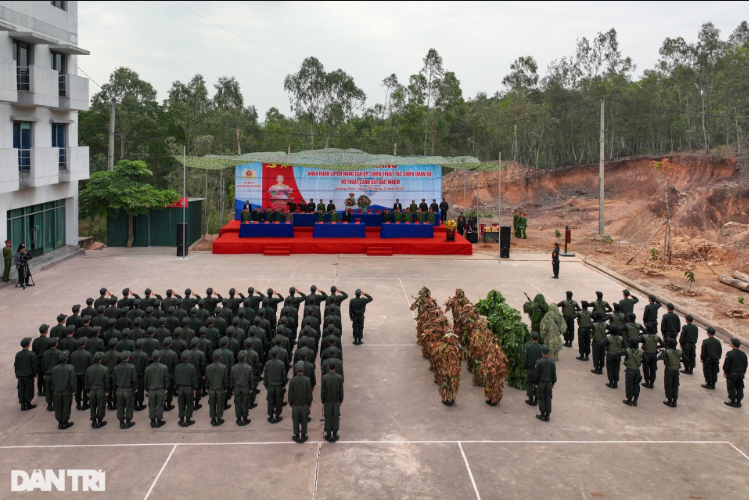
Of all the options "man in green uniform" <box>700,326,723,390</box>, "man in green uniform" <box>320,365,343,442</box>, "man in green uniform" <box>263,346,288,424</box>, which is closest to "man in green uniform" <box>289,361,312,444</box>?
"man in green uniform" <box>320,365,343,442</box>

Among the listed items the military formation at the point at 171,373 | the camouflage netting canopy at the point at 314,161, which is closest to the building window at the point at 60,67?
A: the camouflage netting canopy at the point at 314,161

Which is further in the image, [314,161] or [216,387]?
[314,161]

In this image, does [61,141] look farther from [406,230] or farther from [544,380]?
[544,380]

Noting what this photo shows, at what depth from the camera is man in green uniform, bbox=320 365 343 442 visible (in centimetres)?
867

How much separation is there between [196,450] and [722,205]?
105 feet

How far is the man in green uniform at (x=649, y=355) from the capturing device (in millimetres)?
10672

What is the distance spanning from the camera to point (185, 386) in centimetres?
910

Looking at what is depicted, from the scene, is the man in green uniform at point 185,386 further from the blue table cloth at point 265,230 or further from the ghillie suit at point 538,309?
the blue table cloth at point 265,230

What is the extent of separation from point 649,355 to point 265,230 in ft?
57.7

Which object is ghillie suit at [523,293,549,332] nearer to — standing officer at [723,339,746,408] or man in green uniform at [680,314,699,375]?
man in green uniform at [680,314,699,375]

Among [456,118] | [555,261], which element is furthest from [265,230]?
[456,118]

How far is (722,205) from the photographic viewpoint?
32.6m

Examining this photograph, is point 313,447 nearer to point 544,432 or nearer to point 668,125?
point 544,432

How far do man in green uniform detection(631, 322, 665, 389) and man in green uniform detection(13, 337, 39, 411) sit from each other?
9648 millimetres
